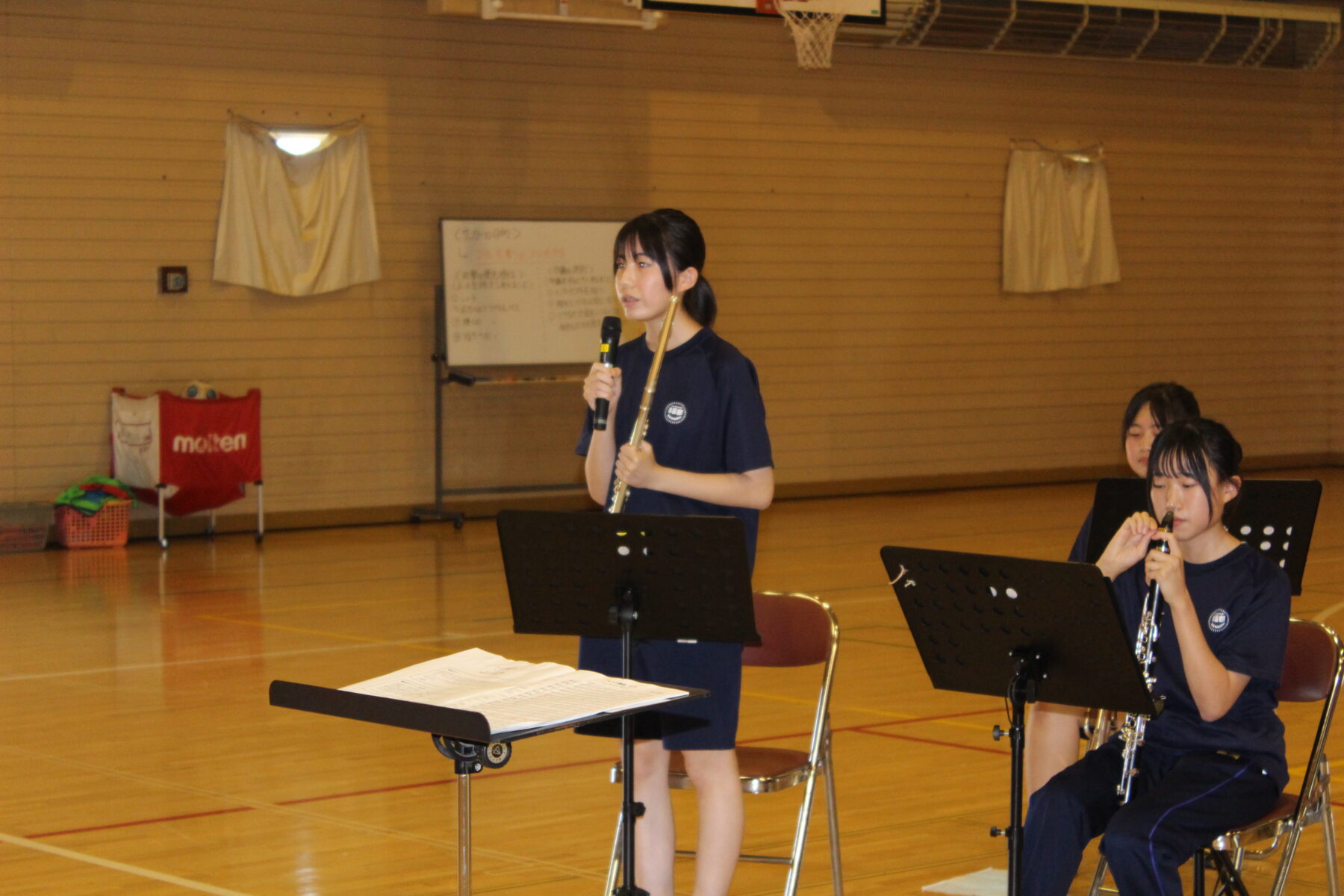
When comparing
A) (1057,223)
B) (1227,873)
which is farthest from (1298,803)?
(1057,223)

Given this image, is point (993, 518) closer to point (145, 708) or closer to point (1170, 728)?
point (145, 708)

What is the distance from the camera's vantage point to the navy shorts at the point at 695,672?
3398mm

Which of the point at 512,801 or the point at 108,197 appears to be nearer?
the point at 512,801

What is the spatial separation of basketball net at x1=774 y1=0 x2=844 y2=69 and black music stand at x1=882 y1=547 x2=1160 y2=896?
7.89 m

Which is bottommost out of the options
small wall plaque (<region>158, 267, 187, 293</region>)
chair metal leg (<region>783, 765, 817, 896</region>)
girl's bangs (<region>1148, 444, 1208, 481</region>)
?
chair metal leg (<region>783, 765, 817, 896</region>)

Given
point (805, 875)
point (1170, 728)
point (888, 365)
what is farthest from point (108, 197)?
point (1170, 728)

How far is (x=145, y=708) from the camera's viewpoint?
244 inches

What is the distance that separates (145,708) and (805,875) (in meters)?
2.85

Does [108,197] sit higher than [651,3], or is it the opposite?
[651,3]

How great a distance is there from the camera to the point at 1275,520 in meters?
4.10

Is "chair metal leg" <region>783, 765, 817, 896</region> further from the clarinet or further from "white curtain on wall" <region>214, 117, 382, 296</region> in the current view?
"white curtain on wall" <region>214, 117, 382, 296</region>

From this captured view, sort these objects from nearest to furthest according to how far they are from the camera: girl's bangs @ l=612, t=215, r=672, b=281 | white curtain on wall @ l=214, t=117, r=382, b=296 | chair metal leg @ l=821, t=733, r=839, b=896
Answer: girl's bangs @ l=612, t=215, r=672, b=281 → chair metal leg @ l=821, t=733, r=839, b=896 → white curtain on wall @ l=214, t=117, r=382, b=296

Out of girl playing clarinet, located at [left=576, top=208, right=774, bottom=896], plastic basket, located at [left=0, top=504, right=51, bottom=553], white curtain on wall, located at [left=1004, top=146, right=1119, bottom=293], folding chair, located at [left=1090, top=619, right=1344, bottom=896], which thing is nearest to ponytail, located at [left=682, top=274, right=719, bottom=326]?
girl playing clarinet, located at [left=576, top=208, right=774, bottom=896]

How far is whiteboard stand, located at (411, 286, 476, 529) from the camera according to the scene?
1123cm
